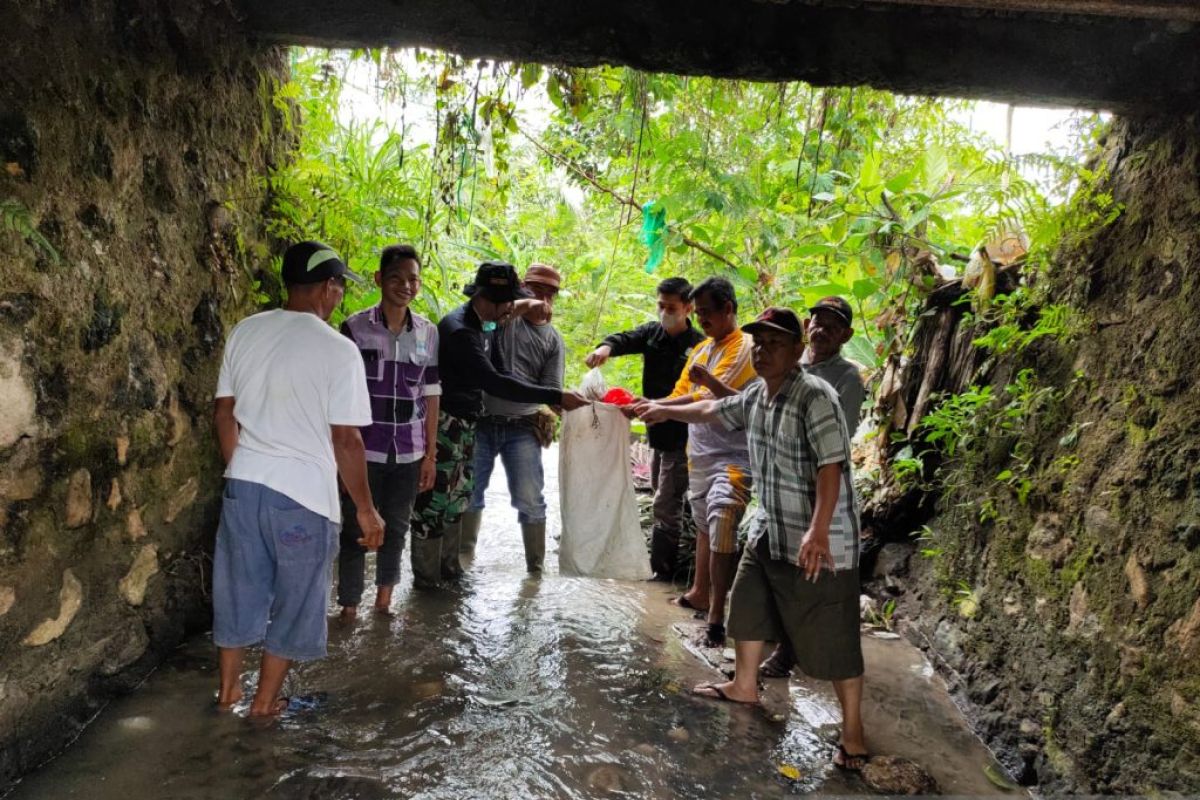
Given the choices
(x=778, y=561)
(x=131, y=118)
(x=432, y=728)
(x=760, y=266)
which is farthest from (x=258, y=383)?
(x=760, y=266)

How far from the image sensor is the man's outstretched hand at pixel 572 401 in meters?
4.74

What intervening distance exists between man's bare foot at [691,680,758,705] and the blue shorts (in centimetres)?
172

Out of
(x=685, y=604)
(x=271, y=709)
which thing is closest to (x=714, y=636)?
(x=685, y=604)

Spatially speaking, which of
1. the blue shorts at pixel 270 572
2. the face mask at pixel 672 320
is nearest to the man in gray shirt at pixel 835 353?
the face mask at pixel 672 320

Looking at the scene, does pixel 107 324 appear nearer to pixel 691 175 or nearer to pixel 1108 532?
pixel 1108 532

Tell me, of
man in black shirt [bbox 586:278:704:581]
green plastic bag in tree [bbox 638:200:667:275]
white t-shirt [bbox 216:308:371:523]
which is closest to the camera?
white t-shirt [bbox 216:308:371:523]

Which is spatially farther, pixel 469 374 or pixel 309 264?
pixel 469 374

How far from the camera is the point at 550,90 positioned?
410 cm

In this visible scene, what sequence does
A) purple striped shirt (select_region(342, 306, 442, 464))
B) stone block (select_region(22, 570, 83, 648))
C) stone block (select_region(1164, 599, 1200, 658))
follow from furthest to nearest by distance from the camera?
purple striped shirt (select_region(342, 306, 442, 464)) < stone block (select_region(22, 570, 83, 648)) < stone block (select_region(1164, 599, 1200, 658))

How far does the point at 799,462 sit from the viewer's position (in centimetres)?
321

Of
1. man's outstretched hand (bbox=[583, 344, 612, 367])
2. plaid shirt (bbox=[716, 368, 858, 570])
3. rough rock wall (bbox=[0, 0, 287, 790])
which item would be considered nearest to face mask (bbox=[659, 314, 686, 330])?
man's outstretched hand (bbox=[583, 344, 612, 367])

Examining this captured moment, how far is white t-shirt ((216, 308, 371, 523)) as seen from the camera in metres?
2.85

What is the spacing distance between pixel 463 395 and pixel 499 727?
2.04m

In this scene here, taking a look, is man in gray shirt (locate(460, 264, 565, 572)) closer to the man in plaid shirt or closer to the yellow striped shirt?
the yellow striped shirt
